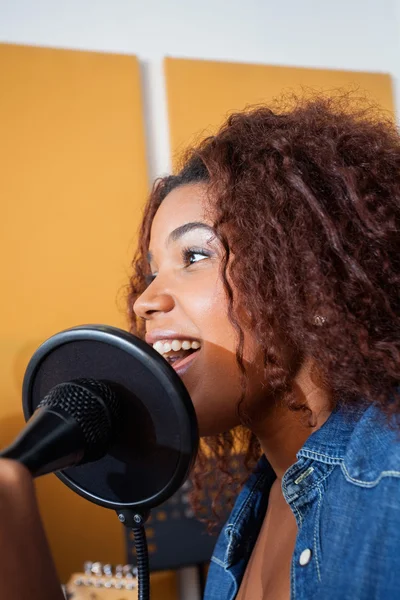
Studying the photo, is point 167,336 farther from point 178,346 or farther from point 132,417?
point 132,417

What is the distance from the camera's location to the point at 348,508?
69 cm

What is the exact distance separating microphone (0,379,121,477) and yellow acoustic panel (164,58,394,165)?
55.3 inches

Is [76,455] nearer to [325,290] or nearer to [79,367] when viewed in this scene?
[79,367]

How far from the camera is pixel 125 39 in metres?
2.05

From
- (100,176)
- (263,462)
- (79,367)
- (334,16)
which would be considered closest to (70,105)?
(100,176)

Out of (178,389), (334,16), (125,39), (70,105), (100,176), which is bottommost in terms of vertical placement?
(178,389)

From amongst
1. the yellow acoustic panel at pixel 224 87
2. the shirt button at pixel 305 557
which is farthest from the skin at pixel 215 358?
the yellow acoustic panel at pixel 224 87

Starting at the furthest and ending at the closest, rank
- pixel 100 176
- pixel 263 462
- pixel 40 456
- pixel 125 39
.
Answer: pixel 125 39, pixel 100 176, pixel 263 462, pixel 40 456

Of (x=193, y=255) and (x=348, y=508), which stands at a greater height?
(x=193, y=255)

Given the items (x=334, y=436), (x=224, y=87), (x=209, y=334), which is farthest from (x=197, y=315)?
(x=224, y=87)

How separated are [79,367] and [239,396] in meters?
0.29

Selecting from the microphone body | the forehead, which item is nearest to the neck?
the forehead

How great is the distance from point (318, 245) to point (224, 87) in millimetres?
1451

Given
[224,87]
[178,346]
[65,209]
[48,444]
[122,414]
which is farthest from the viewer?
[224,87]
